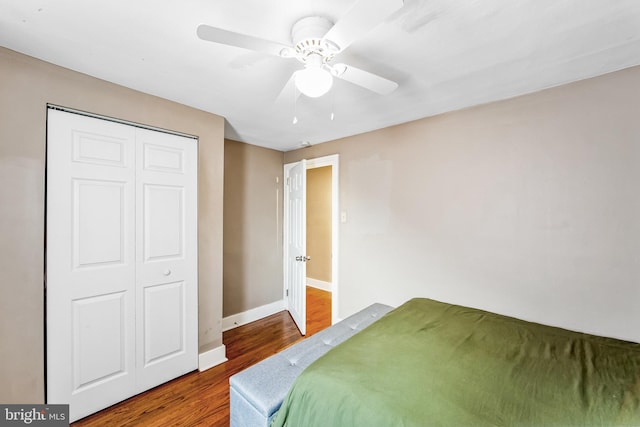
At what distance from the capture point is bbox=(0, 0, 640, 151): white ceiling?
1143 millimetres

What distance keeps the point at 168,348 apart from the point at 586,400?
8.09 feet

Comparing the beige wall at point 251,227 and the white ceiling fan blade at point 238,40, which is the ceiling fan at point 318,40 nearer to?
the white ceiling fan blade at point 238,40

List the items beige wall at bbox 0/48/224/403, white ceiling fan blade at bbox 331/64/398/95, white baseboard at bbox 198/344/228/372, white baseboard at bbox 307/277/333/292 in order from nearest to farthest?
white ceiling fan blade at bbox 331/64/398/95 < beige wall at bbox 0/48/224/403 < white baseboard at bbox 198/344/228/372 < white baseboard at bbox 307/277/333/292

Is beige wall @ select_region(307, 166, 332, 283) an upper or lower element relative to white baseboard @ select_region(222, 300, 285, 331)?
upper

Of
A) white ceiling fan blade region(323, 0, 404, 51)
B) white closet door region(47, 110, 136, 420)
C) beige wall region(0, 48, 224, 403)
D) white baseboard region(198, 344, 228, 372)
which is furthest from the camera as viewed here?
white baseboard region(198, 344, 228, 372)

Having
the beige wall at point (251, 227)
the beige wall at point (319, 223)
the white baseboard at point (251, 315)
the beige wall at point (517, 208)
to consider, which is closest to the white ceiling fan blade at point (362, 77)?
the beige wall at point (517, 208)

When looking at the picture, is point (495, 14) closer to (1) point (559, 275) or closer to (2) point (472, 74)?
(2) point (472, 74)

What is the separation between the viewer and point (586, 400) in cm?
91

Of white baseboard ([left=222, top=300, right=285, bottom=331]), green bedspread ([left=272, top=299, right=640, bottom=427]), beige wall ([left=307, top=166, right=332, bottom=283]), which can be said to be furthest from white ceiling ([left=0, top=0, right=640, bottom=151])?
beige wall ([left=307, top=166, right=332, bottom=283])

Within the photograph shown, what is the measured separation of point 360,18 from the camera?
0.92 meters

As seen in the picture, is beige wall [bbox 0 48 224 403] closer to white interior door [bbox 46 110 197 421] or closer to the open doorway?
white interior door [bbox 46 110 197 421]

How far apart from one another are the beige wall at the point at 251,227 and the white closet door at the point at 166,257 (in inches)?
35.2

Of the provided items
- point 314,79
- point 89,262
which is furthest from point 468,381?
point 89,262

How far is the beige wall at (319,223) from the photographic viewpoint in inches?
182
